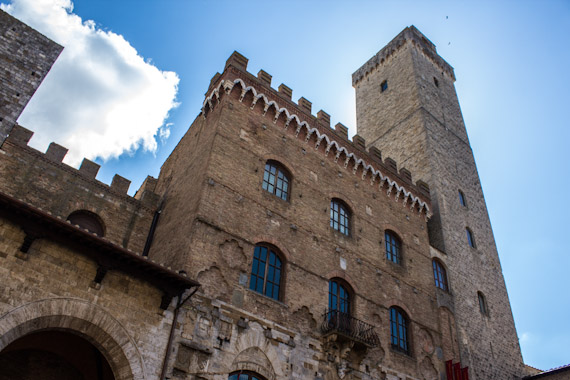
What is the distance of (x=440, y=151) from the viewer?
901 inches

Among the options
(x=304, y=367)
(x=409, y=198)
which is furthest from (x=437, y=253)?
(x=304, y=367)

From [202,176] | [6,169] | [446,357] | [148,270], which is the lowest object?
[148,270]

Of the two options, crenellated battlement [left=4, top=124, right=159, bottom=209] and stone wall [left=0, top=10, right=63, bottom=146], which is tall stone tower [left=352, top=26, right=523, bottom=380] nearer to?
crenellated battlement [left=4, top=124, right=159, bottom=209]

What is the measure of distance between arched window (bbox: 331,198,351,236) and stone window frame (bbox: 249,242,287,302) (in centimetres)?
281

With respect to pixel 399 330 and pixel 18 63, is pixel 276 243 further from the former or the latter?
pixel 18 63

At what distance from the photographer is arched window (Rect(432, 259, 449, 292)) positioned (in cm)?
1784

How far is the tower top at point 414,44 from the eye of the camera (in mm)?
28266

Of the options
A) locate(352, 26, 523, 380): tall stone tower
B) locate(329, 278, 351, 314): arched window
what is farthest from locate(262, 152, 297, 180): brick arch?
locate(352, 26, 523, 380): tall stone tower

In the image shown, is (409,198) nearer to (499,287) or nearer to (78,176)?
(499,287)

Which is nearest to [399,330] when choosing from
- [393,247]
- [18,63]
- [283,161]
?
[393,247]

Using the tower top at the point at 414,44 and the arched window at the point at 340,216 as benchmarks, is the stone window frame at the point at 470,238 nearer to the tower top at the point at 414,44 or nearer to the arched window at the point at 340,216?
the arched window at the point at 340,216

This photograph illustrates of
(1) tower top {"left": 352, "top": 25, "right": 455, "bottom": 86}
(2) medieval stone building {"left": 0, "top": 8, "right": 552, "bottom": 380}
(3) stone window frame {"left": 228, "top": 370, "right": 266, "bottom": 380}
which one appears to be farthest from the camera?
(1) tower top {"left": 352, "top": 25, "right": 455, "bottom": 86}

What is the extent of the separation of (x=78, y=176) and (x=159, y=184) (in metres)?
4.01

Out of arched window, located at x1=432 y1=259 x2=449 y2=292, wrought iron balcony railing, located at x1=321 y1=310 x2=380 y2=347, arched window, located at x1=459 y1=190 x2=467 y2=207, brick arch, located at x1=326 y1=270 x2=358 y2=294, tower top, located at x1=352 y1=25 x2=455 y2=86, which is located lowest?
wrought iron balcony railing, located at x1=321 y1=310 x2=380 y2=347
